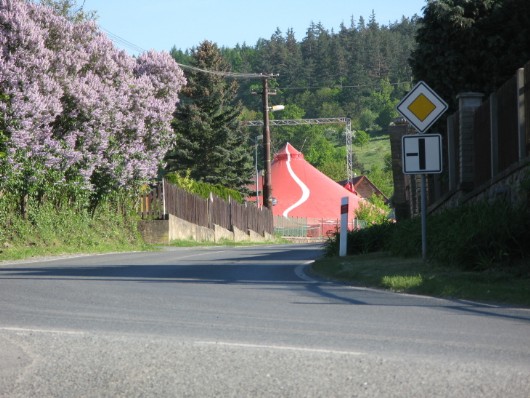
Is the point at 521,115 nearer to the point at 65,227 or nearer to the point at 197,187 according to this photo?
the point at 65,227

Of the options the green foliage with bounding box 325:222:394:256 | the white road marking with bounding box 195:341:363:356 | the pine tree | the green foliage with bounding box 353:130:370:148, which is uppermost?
the green foliage with bounding box 353:130:370:148

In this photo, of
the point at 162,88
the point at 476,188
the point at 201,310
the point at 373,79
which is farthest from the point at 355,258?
the point at 373,79

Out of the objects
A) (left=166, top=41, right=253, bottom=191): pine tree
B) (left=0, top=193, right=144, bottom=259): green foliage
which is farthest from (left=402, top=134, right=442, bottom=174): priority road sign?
(left=166, top=41, right=253, bottom=191): pine tree

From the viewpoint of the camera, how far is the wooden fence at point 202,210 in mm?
39219

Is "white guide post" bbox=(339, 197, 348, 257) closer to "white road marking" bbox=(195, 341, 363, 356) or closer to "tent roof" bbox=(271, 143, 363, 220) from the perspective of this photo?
"white road marking" bbox=(195, 341, 363, 356)

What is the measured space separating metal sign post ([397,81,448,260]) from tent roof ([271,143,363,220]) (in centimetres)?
5894

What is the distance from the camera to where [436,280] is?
42.8 ft

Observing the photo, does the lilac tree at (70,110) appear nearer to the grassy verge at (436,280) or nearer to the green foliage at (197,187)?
the green foliage at (197,187)

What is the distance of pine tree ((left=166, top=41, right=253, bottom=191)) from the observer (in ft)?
235

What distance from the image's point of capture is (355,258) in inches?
744

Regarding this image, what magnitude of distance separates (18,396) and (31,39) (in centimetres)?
2311

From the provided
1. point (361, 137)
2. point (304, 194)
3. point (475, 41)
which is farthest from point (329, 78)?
point (475, 41)

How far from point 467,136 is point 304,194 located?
184 feet

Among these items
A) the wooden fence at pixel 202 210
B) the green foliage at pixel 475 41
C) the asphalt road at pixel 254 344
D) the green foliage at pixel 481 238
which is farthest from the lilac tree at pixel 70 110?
the asphalt road at pixel 254 344
